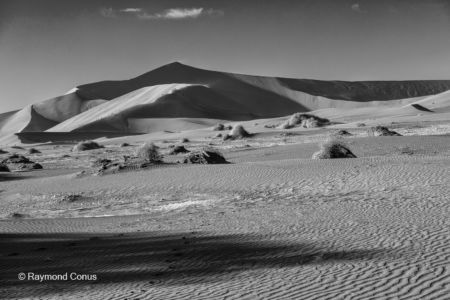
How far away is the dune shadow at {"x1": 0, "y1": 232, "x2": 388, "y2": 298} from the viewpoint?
696 centimetres

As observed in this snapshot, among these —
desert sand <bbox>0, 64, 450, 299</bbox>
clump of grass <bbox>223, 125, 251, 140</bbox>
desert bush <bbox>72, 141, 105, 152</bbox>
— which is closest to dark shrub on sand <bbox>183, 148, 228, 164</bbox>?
desert sand <bbox>0, 64, 450, 299</bbox>

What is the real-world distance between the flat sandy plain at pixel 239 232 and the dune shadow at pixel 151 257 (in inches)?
0.8

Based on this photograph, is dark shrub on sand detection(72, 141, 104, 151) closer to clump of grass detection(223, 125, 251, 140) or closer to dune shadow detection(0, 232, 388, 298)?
clump of grass detection(223, 125, 251, 140)

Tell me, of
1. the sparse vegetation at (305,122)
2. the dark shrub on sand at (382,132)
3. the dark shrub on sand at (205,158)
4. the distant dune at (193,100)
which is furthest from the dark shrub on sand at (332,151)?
the distant dune at (193,100)

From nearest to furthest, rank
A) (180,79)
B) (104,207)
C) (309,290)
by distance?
(309,290), (104,207), (180,79)

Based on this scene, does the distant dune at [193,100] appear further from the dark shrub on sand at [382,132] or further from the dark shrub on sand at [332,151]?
the dark shrub on sand at [332,151]

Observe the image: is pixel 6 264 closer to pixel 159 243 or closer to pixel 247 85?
pixel 159 243

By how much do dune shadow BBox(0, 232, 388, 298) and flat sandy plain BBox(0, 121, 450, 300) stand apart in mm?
20

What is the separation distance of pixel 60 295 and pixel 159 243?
294 cm

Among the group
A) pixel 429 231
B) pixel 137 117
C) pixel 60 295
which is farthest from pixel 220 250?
pixel 137 117

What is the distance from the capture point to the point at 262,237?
355 inches

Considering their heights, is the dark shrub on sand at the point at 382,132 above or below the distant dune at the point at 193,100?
below

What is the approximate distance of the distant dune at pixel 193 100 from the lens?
8725cm

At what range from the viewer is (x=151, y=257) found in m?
8.20
